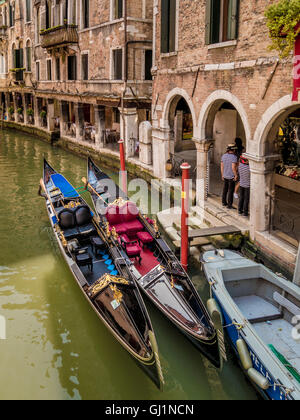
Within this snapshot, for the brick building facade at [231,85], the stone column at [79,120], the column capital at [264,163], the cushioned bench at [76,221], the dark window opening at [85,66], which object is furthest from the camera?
the stone column at [79,120]

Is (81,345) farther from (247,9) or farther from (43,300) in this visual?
(247,9)

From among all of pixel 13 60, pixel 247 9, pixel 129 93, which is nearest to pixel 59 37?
pixel 129 93

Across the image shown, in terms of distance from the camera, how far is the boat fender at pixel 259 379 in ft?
14.0

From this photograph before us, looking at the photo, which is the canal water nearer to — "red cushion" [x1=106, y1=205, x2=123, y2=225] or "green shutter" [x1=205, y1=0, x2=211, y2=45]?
"red cushion" [x1=106, y1=205, x2=123, y2=225]

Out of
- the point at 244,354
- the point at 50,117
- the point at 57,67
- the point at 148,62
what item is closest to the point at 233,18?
the point at 244,354

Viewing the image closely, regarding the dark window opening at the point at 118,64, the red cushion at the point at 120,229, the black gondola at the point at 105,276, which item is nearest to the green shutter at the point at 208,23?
the red cushion at the point at 120,229

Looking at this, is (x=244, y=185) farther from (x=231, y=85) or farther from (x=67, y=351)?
(x=67, y=351)

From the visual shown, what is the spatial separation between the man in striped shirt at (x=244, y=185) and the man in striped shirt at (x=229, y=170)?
1.09 feet

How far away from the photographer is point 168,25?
10711mm

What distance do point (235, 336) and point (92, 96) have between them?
1347cm

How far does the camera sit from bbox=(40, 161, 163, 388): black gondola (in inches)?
194

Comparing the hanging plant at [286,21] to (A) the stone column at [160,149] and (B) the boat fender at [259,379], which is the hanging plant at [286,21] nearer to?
(B) the boat fender at [259,379]

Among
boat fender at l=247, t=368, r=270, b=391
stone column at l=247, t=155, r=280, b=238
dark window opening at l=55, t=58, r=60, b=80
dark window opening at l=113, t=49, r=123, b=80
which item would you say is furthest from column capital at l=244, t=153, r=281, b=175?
dark window opening at l=55, t=58, r=60, b=80

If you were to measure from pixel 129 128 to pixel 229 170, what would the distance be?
7.16 metres
